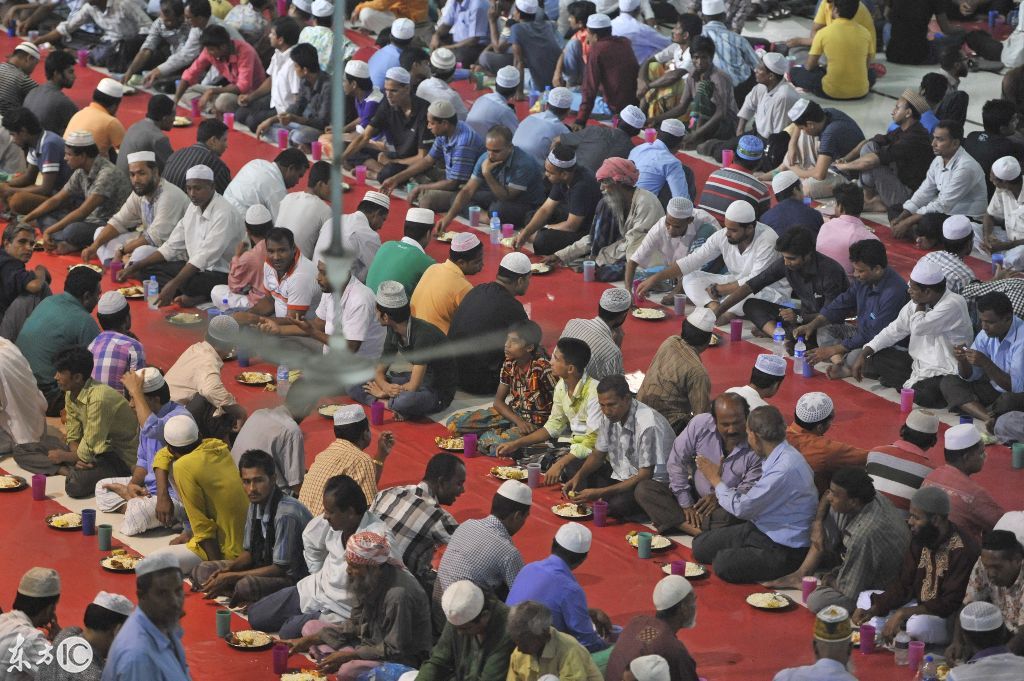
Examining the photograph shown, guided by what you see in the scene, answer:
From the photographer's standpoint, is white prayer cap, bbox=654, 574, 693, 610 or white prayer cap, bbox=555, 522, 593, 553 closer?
white prayer cap, bbox=654, 574, 693, 610

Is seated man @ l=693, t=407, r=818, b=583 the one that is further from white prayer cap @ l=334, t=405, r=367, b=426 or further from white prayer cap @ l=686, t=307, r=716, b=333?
white prayer cap @ l=334, t=405, r=367, b=426

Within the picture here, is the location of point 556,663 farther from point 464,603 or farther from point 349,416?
point 349,416

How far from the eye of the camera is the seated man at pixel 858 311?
36.9 feet

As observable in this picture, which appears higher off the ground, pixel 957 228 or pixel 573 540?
pixel 573 540

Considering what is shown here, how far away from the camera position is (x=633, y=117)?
13859 mm

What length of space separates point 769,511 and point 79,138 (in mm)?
6269

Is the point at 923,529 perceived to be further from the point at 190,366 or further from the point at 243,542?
the point at 190,366

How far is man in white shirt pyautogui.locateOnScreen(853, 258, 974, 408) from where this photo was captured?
1079 centimetres

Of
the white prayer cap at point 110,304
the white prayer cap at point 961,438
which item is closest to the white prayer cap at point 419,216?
the white prayer cap at point 110,304

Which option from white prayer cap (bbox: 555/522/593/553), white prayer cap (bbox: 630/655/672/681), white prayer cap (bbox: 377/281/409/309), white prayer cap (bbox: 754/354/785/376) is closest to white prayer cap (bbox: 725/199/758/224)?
white prayer cap (bbox: 754/354/785/376)

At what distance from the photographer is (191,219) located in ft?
40.6

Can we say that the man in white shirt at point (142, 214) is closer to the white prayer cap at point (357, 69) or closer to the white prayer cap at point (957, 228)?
the white prayer cap at point (357, 69)

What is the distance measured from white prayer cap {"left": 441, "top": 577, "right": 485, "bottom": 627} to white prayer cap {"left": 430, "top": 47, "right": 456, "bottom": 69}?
7.89 meters

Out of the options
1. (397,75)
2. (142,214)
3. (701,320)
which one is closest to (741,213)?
(701,320)
